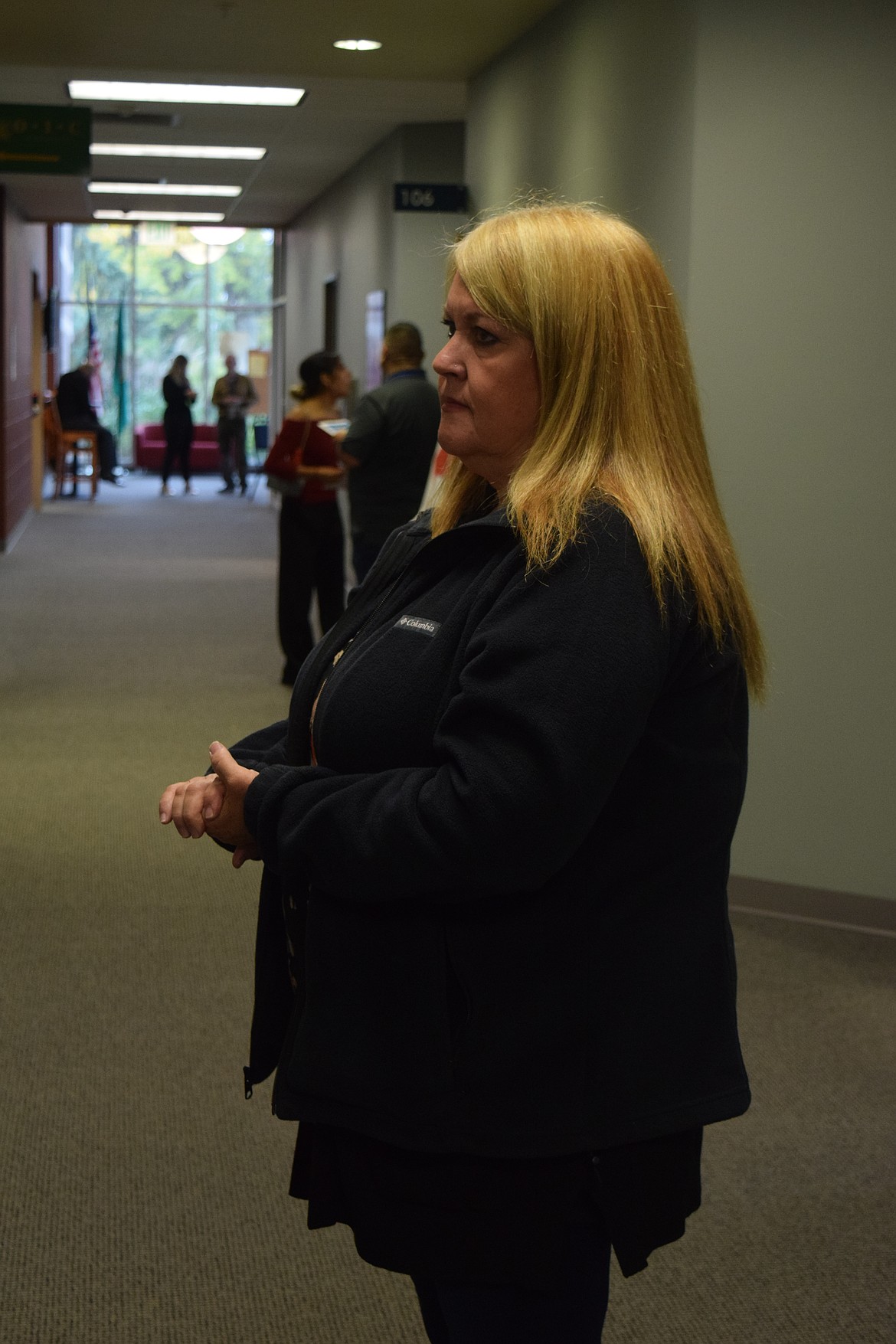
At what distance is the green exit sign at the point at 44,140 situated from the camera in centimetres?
858

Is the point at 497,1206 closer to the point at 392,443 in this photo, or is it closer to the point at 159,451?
the point at 392,443

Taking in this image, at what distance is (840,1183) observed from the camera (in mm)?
2893

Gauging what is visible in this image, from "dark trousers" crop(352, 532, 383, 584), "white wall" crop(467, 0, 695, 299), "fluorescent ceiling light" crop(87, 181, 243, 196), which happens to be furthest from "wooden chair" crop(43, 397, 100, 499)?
"white wall" crop(467, 0, 695, 299)

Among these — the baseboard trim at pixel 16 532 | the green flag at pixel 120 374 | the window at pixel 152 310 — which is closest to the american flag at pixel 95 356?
the window at pixel 152 310

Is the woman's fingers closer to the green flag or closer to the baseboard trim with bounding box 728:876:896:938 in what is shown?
the baseboard trim with bounding box 728:876:896:938

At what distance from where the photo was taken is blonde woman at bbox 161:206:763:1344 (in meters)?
1.23

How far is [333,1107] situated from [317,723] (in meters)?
0.35

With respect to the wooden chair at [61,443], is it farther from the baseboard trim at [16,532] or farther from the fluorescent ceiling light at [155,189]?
the fluorescent ceiling light at [155,189]

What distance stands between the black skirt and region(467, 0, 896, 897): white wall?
2952mm

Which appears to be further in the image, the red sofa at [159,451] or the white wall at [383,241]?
the red sofa at [159,451]

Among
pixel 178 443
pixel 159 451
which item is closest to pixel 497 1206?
pixel 178 443

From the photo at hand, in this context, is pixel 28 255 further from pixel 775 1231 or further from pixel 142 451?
pixel 775 1231

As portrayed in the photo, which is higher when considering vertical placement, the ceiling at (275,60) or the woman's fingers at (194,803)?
the ceiling at (275,60)

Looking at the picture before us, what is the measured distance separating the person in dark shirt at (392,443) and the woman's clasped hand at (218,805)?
5.40 meters
